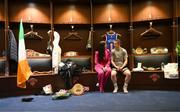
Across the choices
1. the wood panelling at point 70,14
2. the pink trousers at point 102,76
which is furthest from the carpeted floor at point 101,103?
the wood panelling at point 70,14

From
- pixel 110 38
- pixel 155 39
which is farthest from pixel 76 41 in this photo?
pixel 155 39

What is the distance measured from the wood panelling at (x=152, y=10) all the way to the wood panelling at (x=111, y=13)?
0.83 feet

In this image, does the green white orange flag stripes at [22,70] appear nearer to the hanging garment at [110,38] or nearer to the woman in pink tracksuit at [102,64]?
the woman in pink tracksuit at [102,64]

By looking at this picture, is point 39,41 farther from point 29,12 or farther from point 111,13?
point 111,13

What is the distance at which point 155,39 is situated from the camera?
741cm

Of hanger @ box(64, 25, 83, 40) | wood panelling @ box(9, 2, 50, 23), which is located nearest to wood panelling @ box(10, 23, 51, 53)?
wood panelling @ box(9, 2, 50, 23)

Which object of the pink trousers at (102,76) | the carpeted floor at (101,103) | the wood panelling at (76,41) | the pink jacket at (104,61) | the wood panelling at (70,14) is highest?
the wood panelling at (70,14)

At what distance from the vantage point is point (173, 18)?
6883 mm

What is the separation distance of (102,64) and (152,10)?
1.96m

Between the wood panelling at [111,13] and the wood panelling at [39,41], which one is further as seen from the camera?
the wood panelling at [111,13]

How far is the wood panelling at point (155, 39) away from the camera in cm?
728

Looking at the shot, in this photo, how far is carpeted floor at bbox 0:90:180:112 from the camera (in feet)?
15.1

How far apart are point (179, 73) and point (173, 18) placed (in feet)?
4.69

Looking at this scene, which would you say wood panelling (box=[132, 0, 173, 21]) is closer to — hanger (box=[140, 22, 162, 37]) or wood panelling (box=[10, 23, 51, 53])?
hanger (box=[140, 22, 162, 37])
